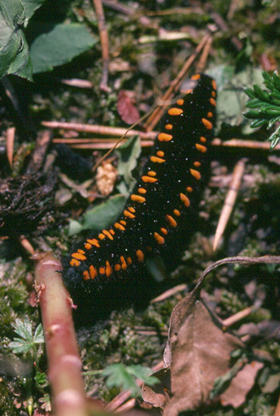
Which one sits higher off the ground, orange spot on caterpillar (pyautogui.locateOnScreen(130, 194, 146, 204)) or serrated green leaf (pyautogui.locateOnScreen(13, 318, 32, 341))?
orange spot on caterpillar (pyautogui.locateOnScreen(130, 194, 146, 204))

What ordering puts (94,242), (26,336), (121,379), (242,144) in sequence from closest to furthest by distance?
(121,379) → (26,336) → (94,242) → (242,144)

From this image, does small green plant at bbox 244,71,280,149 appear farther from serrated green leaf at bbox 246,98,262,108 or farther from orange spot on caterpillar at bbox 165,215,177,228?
orange spot on caterpillar at bbox 165,215,177,228

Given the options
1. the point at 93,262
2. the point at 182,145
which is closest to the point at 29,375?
the point at 93,262

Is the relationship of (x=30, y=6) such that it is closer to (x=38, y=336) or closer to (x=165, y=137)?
(x=165, y=137)

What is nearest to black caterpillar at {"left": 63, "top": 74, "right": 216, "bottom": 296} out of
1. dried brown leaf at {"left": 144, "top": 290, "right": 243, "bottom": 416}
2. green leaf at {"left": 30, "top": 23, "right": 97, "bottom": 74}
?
dried brown leaf at {"left": 144, "top": 290, "right": 243, "bottom": 416}

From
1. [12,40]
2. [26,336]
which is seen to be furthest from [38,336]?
[12,40]

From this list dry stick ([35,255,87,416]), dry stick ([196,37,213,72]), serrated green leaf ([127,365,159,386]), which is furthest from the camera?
dry stick ([196,37,213,72])
